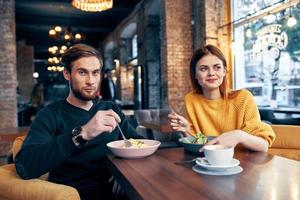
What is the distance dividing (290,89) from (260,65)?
75cm

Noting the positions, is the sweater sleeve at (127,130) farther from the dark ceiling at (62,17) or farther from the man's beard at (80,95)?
the dark ceiling at (62,17)

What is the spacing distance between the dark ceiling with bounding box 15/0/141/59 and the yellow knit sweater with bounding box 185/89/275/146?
6.69m

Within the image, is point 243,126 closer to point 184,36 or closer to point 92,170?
point 92,170

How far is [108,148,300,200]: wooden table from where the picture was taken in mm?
851

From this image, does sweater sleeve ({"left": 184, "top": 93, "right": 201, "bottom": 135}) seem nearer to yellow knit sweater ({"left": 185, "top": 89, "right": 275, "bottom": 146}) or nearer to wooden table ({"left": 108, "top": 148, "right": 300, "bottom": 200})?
yellow knit sweater ({"left": 185, "top": 89, "right": 275, "bottom": 146})

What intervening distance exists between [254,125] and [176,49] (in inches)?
181

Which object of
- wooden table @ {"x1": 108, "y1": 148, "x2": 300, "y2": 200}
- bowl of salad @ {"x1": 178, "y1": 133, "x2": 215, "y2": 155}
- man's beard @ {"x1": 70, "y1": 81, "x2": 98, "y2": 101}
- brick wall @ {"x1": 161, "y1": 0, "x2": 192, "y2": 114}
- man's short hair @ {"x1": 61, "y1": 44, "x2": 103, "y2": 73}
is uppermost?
brick wall @ {"x1": 161, "y1": 0, "x2": 192, "y2": 114}

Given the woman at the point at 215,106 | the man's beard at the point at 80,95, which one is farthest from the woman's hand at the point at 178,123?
the man's beard at the point at 80,95

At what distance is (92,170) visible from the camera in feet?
4.92

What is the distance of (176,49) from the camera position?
5965 mm

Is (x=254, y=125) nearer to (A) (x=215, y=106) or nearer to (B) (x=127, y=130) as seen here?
(A) (x=215, y=106)

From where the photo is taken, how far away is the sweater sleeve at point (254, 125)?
4.80 feet

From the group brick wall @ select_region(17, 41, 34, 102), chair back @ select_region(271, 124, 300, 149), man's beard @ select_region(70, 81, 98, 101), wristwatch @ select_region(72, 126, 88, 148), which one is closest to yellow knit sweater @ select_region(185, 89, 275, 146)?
chair back @ select_region(271, 124, 300, 149)

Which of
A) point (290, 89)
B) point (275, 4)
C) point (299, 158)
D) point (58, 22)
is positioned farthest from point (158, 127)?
point (58, 22)
